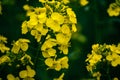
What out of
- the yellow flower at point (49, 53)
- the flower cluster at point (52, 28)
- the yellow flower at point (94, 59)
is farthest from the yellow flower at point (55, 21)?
the yellow flower at point (94, 59)

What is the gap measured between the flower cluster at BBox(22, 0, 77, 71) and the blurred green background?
100 centimetres

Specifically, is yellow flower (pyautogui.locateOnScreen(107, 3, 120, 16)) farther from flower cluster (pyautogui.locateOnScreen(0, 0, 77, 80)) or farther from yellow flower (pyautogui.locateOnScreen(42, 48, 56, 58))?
yellow flower (pyautogui.locateOnScreen(42, 48, 56, 58))

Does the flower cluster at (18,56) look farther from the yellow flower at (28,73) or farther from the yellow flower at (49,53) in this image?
the yellow flower at (49,53)

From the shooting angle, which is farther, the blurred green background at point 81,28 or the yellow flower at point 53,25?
the blurred green background at point 81,28

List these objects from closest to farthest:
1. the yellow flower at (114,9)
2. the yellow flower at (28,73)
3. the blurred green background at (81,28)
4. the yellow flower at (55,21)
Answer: the yellow flower at (55,21) < the yellow flower at (28,73) < the yellow flower at (114,9) < the blurred green background at (81,28)

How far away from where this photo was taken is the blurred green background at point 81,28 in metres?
5.71

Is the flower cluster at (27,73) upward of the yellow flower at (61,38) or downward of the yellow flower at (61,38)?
downward

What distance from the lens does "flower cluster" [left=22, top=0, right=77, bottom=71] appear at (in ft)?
13.5

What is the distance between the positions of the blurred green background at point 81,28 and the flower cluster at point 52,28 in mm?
1001

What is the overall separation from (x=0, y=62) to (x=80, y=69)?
5.23 ft

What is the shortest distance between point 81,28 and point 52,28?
2536 millimetres

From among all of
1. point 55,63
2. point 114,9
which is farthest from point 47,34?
point 114,9

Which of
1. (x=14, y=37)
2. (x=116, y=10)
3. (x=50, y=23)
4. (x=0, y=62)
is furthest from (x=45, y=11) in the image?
(x=14, y=37)

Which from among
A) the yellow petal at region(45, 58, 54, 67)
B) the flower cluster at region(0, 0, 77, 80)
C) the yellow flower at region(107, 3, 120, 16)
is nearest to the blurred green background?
the yellow flower at region(107, 3, 120, 16)
